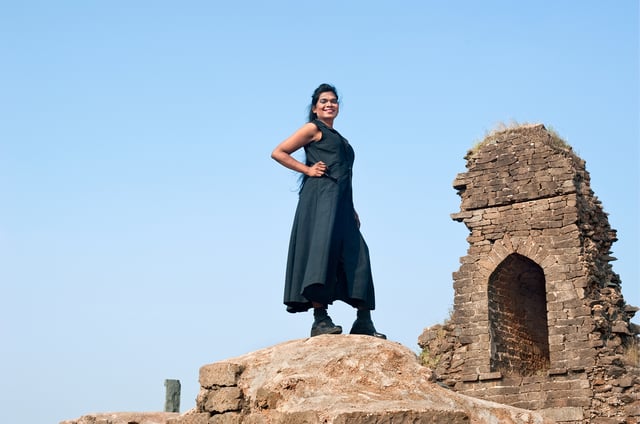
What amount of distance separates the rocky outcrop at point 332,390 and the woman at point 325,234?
34cm

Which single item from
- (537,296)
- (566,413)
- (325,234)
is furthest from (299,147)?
(537,296)

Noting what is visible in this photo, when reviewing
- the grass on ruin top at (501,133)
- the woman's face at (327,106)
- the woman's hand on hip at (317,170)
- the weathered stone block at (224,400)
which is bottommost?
the weathered stone block at (224,400)

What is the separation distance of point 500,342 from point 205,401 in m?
11.3

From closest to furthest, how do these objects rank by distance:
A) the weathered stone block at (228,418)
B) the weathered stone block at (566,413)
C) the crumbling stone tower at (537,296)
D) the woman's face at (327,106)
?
the weathered stone block at (228,418)
the woman's face at (327,106)
the weathered stone block at (566,413)
the crumbling stone tower at (537,296)

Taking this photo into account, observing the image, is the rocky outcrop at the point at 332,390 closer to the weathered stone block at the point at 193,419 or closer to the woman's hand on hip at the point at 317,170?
the weathered stone block at the point at 193,419

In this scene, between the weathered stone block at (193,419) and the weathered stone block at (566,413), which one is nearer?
the weathered stone block at (193,419)

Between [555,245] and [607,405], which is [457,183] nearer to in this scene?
[555,245]

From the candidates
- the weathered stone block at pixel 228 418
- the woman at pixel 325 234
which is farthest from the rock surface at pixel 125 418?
the weathered stone block at pixel 228 418

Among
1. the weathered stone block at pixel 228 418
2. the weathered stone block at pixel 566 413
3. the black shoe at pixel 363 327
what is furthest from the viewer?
the weathered stone block at pixel 566 413

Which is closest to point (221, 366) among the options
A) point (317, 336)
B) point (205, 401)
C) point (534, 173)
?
point (205, 401)

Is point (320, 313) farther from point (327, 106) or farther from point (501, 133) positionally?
point (501, 133)

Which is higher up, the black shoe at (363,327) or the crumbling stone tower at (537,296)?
the crumbling stone tower at (537,296)

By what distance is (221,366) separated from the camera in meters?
5.58

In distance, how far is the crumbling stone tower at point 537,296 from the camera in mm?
15148
